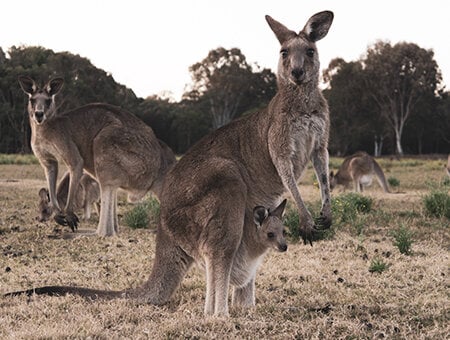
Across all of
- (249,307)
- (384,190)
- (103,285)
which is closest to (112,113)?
(103,285)

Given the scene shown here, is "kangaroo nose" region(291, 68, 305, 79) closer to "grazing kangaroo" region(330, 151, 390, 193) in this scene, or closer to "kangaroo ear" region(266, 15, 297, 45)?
"kangaroo ear" region(266, 15, 297, 45)

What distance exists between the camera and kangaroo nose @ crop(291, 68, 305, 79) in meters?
3.67

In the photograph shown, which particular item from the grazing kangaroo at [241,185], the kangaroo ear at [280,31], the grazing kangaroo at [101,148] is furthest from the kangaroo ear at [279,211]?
the grazing kangaroo at [101,148]

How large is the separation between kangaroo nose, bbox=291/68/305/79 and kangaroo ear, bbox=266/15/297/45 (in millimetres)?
311

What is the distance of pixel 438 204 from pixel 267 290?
4249 millimetres

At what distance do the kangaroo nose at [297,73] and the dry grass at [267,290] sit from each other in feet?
4.82

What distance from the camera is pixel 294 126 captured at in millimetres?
3773

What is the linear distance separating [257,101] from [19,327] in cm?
3849

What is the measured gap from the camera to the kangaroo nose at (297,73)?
3.67 metres

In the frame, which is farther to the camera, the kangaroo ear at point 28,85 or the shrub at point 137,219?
the shrub at point 137,219

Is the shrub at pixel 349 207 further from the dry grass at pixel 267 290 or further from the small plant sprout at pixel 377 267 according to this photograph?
the small plant sprout at pixel 377 267

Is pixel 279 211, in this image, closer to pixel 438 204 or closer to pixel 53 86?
pixel 53 86

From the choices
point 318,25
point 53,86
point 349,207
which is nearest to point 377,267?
point 318,25

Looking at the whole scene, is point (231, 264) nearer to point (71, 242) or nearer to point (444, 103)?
point (71, 242)
